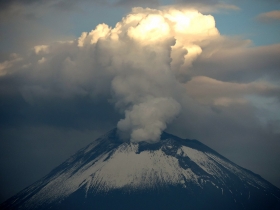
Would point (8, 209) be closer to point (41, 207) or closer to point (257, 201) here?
point (41, 207)

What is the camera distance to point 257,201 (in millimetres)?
194125

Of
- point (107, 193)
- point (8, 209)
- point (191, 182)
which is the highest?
point (191, 182)

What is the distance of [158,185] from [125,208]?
14.8m

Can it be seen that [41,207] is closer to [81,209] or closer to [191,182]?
[81,209]

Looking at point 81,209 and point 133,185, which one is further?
point 133,185

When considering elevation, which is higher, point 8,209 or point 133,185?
point 133,185

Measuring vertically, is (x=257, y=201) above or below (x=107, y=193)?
above

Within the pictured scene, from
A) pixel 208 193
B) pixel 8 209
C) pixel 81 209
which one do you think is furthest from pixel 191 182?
pixel 8 209

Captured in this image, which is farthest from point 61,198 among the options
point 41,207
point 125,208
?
point 125,208

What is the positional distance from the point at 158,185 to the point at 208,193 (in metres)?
15.9

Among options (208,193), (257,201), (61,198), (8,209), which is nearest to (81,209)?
(61,198)

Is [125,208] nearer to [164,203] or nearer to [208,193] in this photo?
[164,203]

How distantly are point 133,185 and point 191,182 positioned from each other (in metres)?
17.9

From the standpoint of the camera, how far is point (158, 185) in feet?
652
